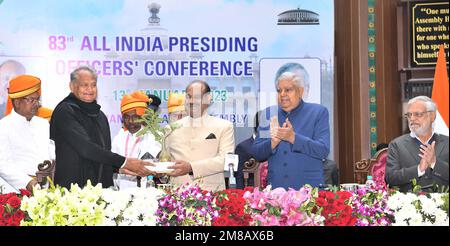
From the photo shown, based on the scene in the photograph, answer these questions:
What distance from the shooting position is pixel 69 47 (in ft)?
19.0

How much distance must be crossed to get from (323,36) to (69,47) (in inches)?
91.4

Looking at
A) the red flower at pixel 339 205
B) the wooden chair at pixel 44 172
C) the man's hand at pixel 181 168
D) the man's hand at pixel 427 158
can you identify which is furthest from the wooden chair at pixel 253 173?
the red flower at pixel 339 205

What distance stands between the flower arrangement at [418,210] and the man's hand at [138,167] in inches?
70.8

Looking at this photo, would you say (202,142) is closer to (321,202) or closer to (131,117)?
(131,117)

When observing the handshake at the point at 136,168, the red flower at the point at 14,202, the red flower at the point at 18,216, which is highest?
the handshake at the point at 136,168

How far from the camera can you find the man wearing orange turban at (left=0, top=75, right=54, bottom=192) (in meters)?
4.85

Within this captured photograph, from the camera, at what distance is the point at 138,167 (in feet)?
13.9

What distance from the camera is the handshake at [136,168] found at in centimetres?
403

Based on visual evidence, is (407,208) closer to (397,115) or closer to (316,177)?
(316,177)

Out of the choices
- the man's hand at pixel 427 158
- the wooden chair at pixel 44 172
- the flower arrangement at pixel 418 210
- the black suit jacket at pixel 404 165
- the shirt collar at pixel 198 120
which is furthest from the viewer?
the wooden chair at pixel 44 172

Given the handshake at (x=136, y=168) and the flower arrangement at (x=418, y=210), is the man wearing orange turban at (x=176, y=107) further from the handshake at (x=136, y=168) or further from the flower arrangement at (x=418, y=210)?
the flower arrangement at (x=418, y=210)

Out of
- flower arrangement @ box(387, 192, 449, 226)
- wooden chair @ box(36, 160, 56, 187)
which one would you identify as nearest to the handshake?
wooden chair @ box(36, 160, 56, 187)

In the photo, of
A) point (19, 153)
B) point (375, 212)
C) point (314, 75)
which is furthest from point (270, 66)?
point (375, 212)

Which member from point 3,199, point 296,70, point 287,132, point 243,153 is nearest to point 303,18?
point 296,70
